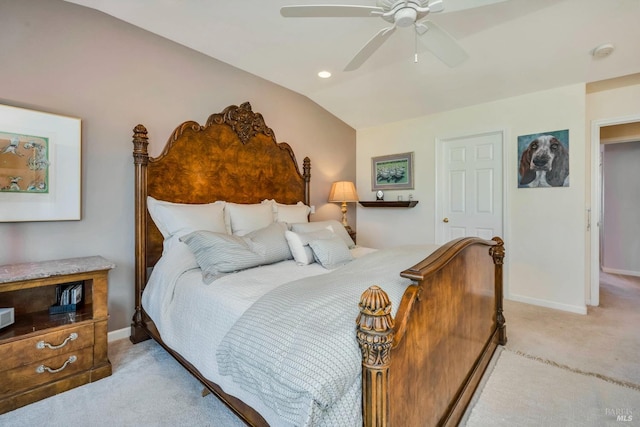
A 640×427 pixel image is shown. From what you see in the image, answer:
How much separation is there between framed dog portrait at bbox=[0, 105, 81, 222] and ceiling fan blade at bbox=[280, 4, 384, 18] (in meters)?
1.81

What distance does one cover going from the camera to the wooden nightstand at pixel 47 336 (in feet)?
5.34

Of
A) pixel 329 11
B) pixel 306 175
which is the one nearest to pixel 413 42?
pixel 329 11

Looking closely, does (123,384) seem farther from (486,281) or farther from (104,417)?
(486,281)

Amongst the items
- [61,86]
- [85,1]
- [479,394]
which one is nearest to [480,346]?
[479,394]

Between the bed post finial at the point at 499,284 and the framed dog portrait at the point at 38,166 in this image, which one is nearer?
the framed dog portrait at the point at 38,166

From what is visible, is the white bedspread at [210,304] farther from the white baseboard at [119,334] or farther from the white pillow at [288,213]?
the white pillow at [288,213]

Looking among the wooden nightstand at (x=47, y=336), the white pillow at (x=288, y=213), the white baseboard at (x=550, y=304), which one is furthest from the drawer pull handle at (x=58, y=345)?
the white baseboard at (x=550, y=304)

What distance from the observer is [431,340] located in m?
1.31

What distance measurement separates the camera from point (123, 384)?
6.13ft

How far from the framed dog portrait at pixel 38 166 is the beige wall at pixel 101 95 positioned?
0.26 ft

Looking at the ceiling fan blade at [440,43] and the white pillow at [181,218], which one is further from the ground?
the ceiling fan blade at [440,43]

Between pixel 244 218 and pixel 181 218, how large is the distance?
56 centimetres

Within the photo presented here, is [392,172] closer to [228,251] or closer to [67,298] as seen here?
[228,251]

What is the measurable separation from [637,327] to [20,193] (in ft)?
17.1
